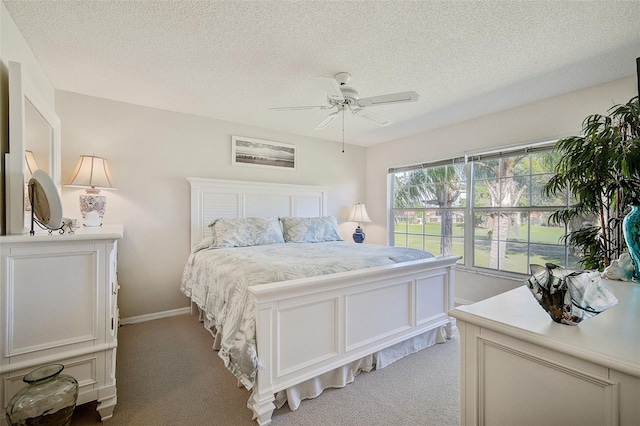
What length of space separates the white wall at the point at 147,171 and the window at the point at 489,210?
9.19ft

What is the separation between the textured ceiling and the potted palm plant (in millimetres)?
585

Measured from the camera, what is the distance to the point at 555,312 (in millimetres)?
771

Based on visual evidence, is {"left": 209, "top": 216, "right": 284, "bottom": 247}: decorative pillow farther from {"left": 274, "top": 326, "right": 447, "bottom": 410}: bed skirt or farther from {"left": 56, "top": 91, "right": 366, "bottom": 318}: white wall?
{"left": 274, "top": 326, "right": 447, "bottom": 410}: bed skirt

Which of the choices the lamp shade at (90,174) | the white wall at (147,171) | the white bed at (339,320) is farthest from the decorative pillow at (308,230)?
the lamp shade at (90,174)

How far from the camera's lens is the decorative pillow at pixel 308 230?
11.6ft

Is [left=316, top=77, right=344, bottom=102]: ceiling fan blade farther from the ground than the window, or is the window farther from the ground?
[left=316, top=77, right=344, bottom=102]: ceiling fan blade

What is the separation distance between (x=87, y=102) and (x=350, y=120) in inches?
115

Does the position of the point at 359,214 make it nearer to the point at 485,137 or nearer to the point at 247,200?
the point at 247,200

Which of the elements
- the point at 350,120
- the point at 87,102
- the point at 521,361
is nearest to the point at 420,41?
the point at 350,120

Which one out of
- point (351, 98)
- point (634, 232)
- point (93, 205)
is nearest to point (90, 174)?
point (93, 205)

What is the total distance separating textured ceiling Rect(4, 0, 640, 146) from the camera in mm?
1686

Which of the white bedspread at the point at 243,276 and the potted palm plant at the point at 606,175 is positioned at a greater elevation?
the potted palm plant at the point at 606,175

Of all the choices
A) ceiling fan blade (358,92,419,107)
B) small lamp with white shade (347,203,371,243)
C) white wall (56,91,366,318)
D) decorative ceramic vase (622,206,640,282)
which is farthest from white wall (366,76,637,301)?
white wall (56,91,366,318)

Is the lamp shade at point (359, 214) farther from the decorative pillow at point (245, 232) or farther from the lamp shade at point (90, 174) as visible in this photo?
the lamp shade at point (90, 174)
